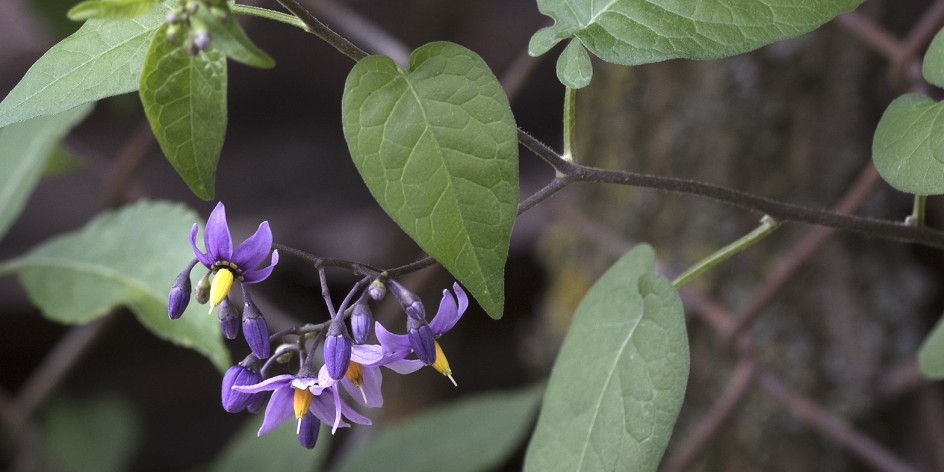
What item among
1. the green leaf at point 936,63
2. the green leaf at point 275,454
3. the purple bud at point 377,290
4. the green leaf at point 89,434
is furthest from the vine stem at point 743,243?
the green leaf at point 89,434

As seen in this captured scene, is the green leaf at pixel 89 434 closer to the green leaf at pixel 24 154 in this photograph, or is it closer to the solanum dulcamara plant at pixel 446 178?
the green leaf at pixel 24 154

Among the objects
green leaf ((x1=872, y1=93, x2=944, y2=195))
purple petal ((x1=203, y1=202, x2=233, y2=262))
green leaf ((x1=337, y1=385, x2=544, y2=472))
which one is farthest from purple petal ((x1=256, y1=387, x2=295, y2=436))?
green leaf ((x1=337, y1=385, x2=544, y2=472))

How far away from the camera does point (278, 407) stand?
71 cm

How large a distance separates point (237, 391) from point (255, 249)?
103 mm

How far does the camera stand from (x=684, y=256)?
167 centimetres

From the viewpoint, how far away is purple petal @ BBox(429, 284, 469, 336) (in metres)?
0.67

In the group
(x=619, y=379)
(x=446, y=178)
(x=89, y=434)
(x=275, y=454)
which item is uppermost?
(x=446, y=178)

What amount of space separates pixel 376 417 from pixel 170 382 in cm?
67

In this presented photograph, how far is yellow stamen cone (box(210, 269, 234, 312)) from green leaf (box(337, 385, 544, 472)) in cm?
99

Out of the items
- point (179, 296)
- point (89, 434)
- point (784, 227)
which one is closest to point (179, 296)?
point (179, 296)

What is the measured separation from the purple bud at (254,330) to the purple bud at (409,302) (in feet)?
0.31

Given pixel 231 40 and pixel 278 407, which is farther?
pixel 278 407

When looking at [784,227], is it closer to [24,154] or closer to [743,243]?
[743,243]

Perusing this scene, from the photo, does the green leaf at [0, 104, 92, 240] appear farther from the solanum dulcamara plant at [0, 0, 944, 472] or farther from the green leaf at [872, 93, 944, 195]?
the green leaf at [872, 93, 944, 195]
